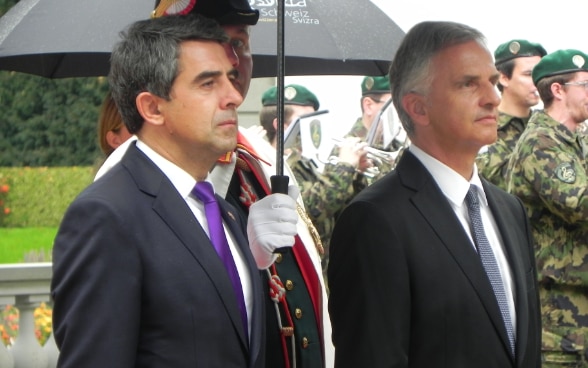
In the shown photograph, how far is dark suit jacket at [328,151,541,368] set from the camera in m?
3.24

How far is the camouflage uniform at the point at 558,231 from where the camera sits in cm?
555

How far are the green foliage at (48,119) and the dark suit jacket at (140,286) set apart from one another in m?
6.87

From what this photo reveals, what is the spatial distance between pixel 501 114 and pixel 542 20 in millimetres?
1659

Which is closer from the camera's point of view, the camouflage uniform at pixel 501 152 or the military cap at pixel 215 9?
the military cap at pixel 215 9

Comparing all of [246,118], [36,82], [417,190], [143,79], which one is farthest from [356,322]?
[36,82]

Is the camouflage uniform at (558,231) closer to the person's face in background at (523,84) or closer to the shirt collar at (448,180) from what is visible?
the person's face in background at (523,84)

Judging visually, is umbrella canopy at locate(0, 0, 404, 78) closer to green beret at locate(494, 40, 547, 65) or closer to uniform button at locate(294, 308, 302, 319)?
uniform button at locate(294, 308, 302, 319)

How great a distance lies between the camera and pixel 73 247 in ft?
8.66

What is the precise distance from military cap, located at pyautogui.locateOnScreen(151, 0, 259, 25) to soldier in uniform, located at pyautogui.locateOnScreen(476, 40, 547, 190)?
355 centimetres

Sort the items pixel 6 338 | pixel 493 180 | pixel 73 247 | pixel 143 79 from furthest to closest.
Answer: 1. pixel 493 180
2. pixel 6 338
3. pixel 143 79
4. pixel 73 247

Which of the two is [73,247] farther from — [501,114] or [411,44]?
[501,114]

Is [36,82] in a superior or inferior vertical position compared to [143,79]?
superior

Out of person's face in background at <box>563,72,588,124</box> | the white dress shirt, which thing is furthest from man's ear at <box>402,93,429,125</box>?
person's face in background at <box>563,72,588,124</box>

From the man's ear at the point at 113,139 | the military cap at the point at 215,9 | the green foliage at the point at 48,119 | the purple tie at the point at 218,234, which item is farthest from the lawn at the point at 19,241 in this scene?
the purple tie at the point at 218,234
